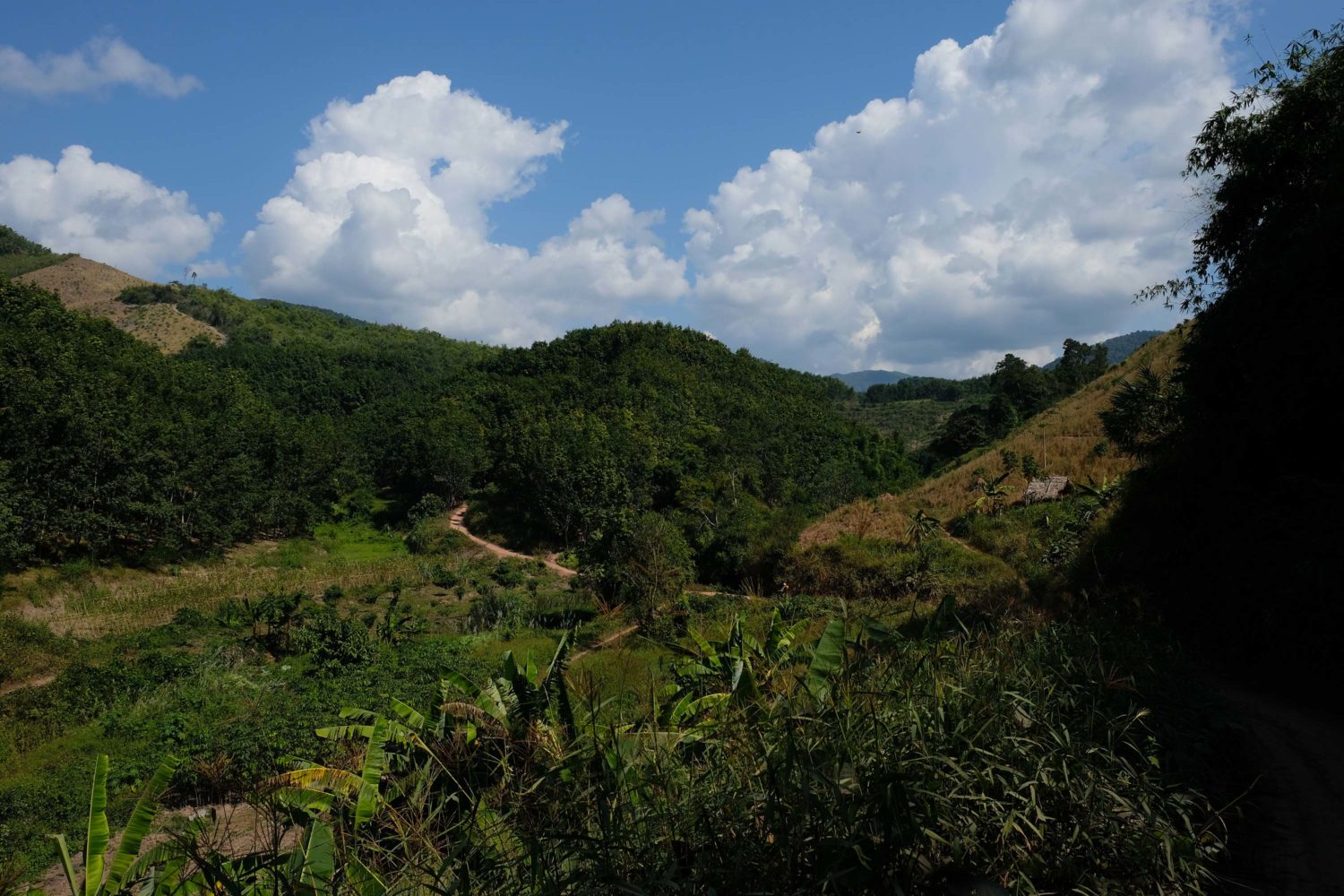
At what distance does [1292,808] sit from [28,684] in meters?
20.7

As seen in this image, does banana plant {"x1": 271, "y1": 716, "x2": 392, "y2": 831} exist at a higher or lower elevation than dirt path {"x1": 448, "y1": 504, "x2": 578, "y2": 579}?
higher

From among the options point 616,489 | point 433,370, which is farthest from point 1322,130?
point 433,370

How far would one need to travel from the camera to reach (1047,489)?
18.8m

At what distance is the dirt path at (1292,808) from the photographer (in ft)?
12.7

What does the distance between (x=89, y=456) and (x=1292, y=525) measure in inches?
1525

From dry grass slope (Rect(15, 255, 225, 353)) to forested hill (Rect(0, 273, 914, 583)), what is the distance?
608cm

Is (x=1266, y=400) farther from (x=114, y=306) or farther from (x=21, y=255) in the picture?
(x=21, y=255)

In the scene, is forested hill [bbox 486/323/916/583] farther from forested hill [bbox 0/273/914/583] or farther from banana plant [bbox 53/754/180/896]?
banana plant [bbox 53/754/180/896]

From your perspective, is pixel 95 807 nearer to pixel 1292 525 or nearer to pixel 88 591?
pixel 1292 525

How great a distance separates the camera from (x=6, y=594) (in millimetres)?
23031

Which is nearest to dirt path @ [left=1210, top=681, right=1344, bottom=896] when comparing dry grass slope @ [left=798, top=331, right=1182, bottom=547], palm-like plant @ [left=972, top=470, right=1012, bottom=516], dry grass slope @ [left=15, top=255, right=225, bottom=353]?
dry grass slope @ [left=798, top=331, right=1182, bottom=547]

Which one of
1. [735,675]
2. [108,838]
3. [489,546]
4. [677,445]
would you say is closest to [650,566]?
[735,675]

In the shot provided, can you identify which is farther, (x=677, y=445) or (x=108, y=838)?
(x=677, y=445)

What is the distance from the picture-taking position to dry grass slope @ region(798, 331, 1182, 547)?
788 inches
